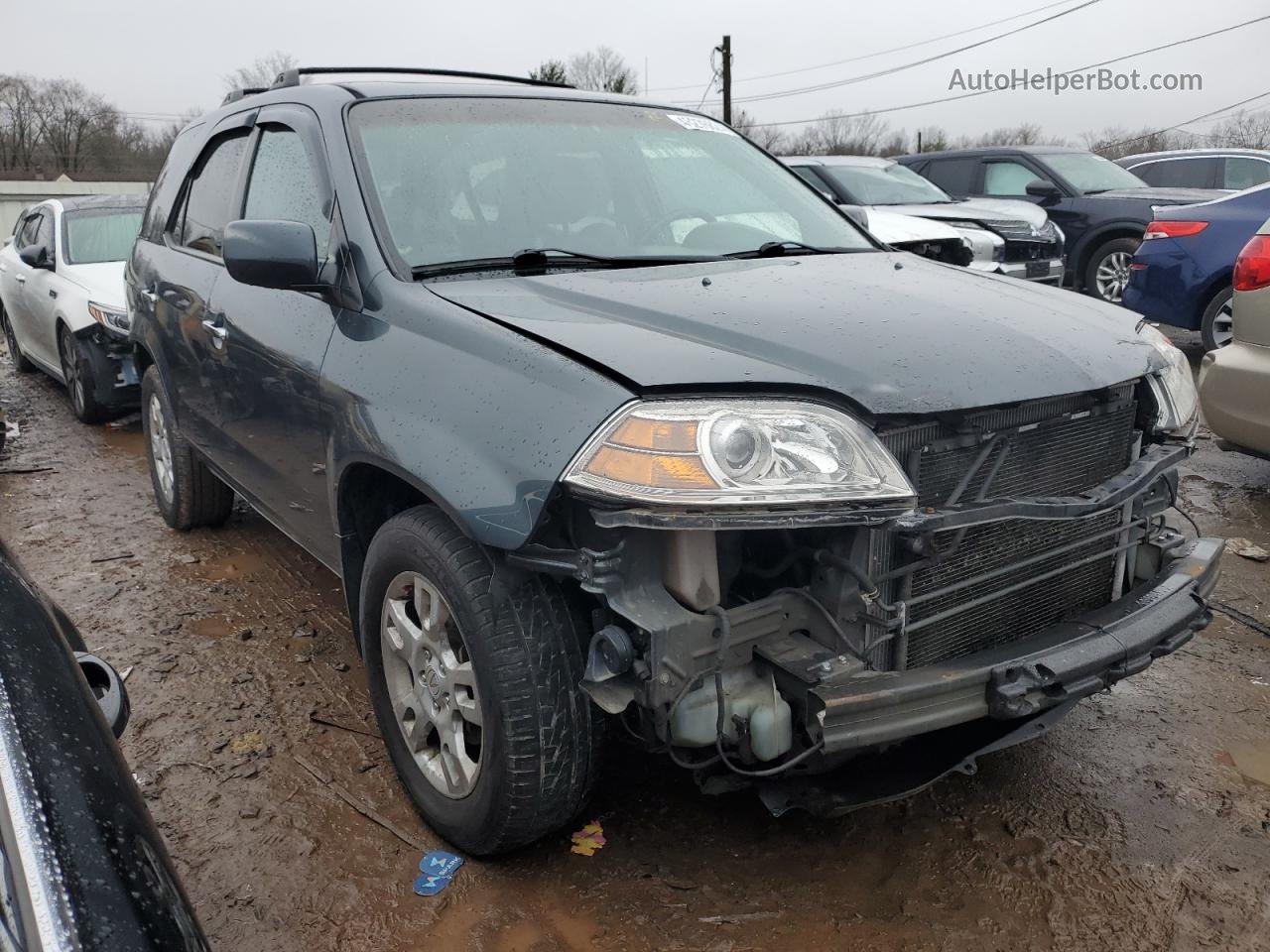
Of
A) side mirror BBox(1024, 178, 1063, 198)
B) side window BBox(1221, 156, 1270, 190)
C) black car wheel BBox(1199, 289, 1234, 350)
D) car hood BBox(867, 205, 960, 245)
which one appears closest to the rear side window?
side window BBox(1221, 156, 1270, 190)

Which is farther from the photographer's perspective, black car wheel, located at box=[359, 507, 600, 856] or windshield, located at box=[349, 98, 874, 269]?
windshield, located at box=[349, 98, 874, 269]

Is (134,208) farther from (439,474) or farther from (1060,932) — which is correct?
(1060,932)

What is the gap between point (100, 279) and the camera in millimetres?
7250

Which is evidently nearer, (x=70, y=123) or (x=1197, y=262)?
(x=1197, y=262)

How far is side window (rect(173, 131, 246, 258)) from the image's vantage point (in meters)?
3.76

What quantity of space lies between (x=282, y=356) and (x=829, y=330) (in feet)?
5.42

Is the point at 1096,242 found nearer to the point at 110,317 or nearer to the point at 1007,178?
the point at 1007,178

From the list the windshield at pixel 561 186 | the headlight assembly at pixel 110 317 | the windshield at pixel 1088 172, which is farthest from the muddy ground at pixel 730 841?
the windshield at pixel 1088 172

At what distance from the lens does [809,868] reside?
8.02 ft

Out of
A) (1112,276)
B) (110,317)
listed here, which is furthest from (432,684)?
(1112,276)

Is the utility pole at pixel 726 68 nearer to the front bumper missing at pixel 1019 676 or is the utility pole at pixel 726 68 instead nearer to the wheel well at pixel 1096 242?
the wheel well at pixel 1096 242

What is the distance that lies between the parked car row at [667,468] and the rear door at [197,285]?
59cm

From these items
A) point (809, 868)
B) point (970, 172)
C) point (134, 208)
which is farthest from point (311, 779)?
point (970, 172)

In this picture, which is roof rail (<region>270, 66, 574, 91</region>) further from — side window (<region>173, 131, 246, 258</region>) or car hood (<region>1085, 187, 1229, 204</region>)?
car hood (<region>1085, 187, 1229, 204</region>)
